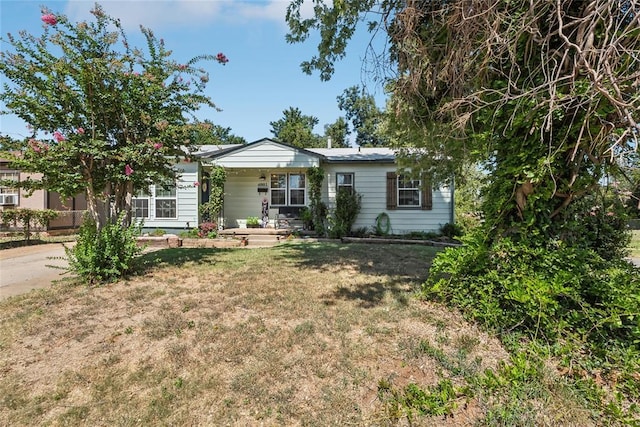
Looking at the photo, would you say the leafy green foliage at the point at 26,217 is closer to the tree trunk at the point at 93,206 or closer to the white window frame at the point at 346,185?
the tree trunk at the point at 93,206

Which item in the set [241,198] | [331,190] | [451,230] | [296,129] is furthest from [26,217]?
[296,129]

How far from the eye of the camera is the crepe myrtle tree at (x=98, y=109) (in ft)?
15.4

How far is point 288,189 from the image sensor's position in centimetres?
1311

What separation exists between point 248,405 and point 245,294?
2.20 metres

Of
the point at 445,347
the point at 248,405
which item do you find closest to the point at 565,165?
the point at 445,347

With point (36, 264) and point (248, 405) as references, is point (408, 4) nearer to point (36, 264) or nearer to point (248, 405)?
point (248, 405)

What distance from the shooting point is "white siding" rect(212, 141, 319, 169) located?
38.3ft

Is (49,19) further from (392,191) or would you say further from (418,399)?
(392,191)

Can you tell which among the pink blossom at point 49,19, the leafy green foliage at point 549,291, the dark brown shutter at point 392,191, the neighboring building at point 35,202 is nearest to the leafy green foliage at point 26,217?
the neighboring building at point 35,202

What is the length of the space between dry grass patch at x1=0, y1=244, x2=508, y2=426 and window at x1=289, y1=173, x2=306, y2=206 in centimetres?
819

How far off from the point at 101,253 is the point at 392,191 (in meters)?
9.56

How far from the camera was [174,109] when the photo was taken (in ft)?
18.7

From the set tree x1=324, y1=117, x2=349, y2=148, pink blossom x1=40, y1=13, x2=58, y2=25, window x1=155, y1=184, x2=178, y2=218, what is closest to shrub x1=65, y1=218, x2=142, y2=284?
pink blossom x1=40, y1=13, x2=58, y2=25

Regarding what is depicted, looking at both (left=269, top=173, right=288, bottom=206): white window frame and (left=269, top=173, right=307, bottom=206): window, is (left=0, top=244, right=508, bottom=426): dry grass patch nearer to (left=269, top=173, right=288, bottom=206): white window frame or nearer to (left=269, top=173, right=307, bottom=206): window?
(left=269, top=173, right=307, bottom=206): window
